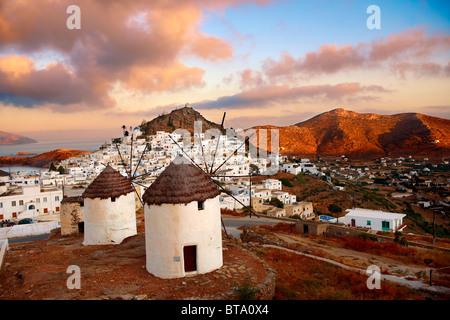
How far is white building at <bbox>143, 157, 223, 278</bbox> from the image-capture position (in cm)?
826

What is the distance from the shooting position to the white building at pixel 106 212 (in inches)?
505

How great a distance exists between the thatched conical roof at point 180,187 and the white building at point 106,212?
481cm

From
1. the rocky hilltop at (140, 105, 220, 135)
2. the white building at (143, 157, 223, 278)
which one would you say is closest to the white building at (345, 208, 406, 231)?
the white building at (143, 157, 223, 278)

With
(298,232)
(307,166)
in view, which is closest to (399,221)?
(298,232)

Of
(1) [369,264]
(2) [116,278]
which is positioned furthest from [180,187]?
(1) [369,264]

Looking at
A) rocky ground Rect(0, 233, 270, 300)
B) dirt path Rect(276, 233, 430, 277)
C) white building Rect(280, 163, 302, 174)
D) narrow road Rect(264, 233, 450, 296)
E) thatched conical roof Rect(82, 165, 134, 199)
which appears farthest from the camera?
white building Rect(280, 163, 302, 174)

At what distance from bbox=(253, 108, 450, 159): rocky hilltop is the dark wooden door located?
282 feet

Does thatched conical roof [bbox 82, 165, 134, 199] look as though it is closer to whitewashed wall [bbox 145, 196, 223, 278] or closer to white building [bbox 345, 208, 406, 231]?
whitewashed wall [bbox 145, 196, 223, 278]

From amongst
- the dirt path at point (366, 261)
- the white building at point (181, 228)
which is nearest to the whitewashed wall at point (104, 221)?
the white building at point (181, 228)

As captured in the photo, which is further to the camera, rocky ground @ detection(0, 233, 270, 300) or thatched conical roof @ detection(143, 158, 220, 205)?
thatched conical roof @ detection(143, 158, 220, 205)

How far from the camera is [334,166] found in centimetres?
8169

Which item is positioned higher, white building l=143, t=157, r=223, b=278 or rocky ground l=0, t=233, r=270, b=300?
white building l=143, t=157, r=223, b=278

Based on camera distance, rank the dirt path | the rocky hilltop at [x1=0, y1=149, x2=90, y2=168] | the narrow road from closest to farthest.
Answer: the narrow road < the dirt path < the rocky hilltop at [x1=0, y1=149, x2=90, y2=168]

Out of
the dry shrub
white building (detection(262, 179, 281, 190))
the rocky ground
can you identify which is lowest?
white building (detection(262, 179, 281, 190))
